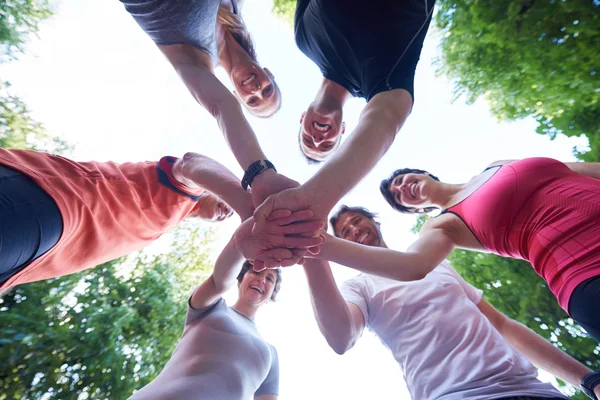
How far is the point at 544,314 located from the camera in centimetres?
226

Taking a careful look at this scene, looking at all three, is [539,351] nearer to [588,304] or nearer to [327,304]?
[588,304]

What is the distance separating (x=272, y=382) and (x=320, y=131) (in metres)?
2.01

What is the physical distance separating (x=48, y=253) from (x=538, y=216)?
2.35 meters

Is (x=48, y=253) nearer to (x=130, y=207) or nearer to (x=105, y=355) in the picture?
(x=130, y=207)

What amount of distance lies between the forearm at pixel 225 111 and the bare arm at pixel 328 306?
0.66 metres

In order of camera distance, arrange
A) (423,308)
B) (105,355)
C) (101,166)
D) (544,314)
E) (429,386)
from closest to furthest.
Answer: (429,386), (101,166), (423,308), (544,314), (105,355)

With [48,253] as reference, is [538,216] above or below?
below

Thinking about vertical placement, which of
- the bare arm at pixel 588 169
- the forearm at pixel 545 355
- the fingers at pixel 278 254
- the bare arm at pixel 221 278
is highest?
the fingers at pixel 278 254

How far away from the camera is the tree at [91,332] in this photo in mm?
2115

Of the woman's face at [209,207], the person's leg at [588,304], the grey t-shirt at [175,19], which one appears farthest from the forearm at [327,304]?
the grey t-shirt at [175,19]

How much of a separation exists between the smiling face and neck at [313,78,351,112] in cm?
3

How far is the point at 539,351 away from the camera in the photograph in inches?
70.9

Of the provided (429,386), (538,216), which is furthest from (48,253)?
(538,216)

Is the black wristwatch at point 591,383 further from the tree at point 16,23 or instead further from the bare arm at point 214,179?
the tree at point 16,23
